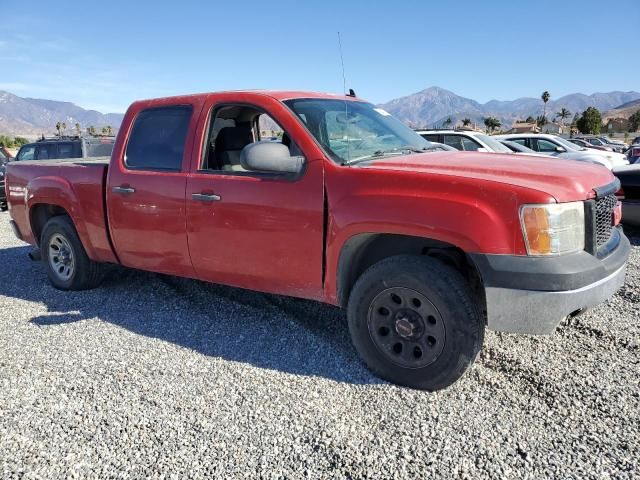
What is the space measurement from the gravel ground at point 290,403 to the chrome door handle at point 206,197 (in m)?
1.09

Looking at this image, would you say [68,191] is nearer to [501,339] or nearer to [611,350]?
[501,339]

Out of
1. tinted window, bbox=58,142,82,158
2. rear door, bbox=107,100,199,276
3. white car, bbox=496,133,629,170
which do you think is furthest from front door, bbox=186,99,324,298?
white car, bbox=496,133,629,170

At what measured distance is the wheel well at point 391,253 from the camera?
10.0ft

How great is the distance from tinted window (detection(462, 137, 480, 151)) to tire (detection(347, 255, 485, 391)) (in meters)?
8.63

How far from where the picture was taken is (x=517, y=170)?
294cm

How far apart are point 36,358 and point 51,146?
355 inches

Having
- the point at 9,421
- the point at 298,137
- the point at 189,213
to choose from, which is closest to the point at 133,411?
the point at 9,421

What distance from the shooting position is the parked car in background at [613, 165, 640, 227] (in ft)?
22.3

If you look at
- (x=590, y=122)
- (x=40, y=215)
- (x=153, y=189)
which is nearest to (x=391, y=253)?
(x=153, y=189)

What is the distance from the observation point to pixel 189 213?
12.4 feet

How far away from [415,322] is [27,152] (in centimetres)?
1211

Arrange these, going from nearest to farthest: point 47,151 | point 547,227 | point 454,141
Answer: point 547,227 → point 454,141 → point 47,151

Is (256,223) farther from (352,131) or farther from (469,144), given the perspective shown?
(469,144)

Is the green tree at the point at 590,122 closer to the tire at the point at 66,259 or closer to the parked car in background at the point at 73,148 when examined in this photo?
the parked car in background at the point at 73,148
